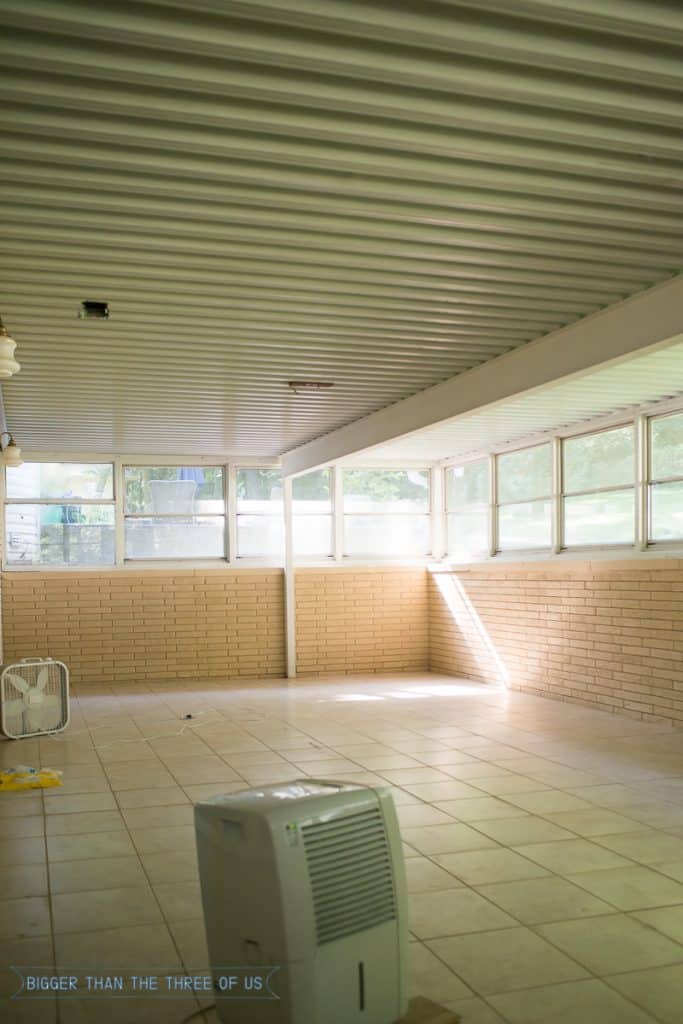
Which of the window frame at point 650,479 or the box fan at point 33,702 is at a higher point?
the window frame at point 650,479

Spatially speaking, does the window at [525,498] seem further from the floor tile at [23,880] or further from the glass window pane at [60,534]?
the floor tile at [23,880]

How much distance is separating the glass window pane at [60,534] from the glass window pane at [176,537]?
13.1 inches

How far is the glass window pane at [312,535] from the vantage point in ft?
43.5

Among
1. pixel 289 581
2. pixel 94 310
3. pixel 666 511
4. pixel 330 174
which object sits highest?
pixel 330 174

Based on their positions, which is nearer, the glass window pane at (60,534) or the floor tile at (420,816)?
the floor tile at (420,816)

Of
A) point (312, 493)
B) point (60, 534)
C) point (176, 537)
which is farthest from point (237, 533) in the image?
point (60, 534)

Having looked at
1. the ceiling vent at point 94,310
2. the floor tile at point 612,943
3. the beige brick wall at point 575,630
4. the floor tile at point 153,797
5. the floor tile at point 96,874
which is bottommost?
the floor tile at point 153,797

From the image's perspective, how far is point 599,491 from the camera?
1015cm

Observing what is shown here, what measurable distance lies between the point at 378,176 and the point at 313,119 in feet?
2.12

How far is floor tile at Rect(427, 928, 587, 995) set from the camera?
3291 mm

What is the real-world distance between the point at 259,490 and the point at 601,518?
16.7 ft

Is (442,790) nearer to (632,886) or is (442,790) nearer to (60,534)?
→ (632,886)

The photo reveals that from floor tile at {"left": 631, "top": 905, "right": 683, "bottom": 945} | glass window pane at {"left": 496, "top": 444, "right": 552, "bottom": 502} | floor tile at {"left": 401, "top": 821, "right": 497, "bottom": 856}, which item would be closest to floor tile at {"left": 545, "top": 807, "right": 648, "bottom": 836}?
floor tile at {"left": 401, "top": 821, "right": 497, "bottom": 856}

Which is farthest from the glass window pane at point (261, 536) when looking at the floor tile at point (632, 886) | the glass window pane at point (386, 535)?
the floor tile at point (632, 886)
